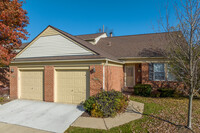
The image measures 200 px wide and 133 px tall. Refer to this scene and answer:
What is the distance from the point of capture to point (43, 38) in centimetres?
962

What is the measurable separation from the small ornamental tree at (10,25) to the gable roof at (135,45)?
27.9ft

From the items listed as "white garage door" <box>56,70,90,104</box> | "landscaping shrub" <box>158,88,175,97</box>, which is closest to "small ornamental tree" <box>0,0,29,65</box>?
"white garage door" <box>56,70,90,104</box>

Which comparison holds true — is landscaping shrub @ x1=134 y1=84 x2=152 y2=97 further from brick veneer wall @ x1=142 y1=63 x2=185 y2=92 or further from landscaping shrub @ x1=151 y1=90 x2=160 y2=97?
brick veneer wall @ x1=142 y1=63 x2=185 y2=92

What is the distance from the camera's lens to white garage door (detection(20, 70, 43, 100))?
9.19 metres

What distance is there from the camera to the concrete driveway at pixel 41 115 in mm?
5711

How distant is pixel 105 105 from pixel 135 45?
921 centimetres

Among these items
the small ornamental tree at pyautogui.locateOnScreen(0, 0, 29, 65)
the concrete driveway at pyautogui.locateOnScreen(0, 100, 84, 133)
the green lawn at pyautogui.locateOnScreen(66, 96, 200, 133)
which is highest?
the small ornamental tree at pyautogui.locateOnScreen(0, 0, 29, 65)

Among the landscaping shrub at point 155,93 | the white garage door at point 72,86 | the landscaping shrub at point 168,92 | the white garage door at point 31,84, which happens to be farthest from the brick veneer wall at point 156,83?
the white garage door at point 31,84

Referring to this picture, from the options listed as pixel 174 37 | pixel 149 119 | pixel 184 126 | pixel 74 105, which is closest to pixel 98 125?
pixel 149 119

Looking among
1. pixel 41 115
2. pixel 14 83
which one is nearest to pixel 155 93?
pixel 41 115

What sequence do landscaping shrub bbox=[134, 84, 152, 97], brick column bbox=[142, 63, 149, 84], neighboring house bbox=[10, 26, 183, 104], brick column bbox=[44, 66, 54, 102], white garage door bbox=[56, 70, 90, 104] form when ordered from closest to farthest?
neighboring house bbox=[10, 26, 183, 104] < white garage door bbox=[56, 70, 90, 104] < brick column bbox=[44, 66, 54, 102] < landscaping shrub bbox=[134, 84, 152, 97] < brick column bbox=[142, 63, 149, 84]

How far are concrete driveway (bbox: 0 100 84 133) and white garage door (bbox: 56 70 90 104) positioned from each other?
2.07 ft

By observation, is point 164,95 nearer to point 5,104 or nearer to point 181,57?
point 181,57

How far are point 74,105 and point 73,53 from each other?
3630 mm
